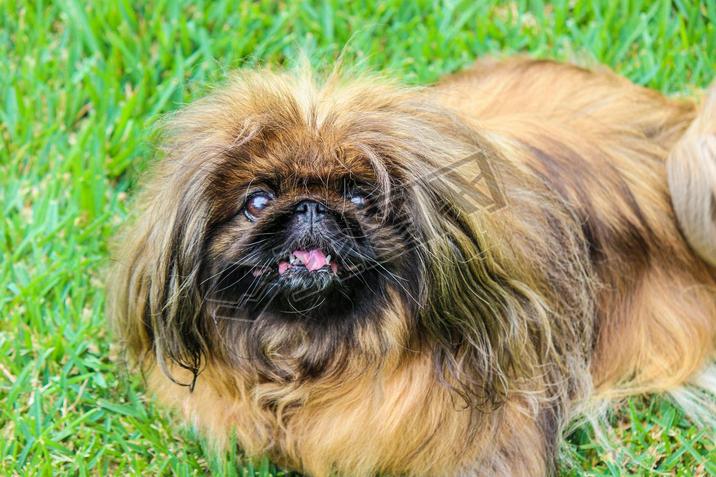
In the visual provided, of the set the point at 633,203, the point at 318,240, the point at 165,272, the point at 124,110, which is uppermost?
the point at 318,240

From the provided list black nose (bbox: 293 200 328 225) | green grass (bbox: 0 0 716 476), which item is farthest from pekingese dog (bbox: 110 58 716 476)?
green grass (bbox: 0 0 716 476)

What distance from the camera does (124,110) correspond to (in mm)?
4133

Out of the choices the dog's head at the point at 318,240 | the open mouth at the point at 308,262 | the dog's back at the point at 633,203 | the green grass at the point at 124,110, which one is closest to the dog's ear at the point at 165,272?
the dog's head at the point at 318,240

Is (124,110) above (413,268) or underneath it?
underneath

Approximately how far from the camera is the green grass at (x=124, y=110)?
3332 mm

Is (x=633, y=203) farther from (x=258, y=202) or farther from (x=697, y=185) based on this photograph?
(x=258, y=202)

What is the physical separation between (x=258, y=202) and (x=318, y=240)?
0.59 ft

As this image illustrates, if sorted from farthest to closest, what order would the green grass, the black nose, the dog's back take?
the green grass < the dog's back < the black nose

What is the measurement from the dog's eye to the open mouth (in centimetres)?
13

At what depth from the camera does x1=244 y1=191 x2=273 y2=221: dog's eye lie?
257 centimetres

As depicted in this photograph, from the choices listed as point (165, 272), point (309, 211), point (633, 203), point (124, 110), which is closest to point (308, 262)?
point (309, 211)

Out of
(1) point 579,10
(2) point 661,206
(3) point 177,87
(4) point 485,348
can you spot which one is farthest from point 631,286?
(3) point 177,87

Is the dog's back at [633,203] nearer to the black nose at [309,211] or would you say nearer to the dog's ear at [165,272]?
the black nose at [309,211]

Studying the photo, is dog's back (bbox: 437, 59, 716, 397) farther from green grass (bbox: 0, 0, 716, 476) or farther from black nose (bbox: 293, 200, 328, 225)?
black nose (bbox: 293, 200, 328, 225)
